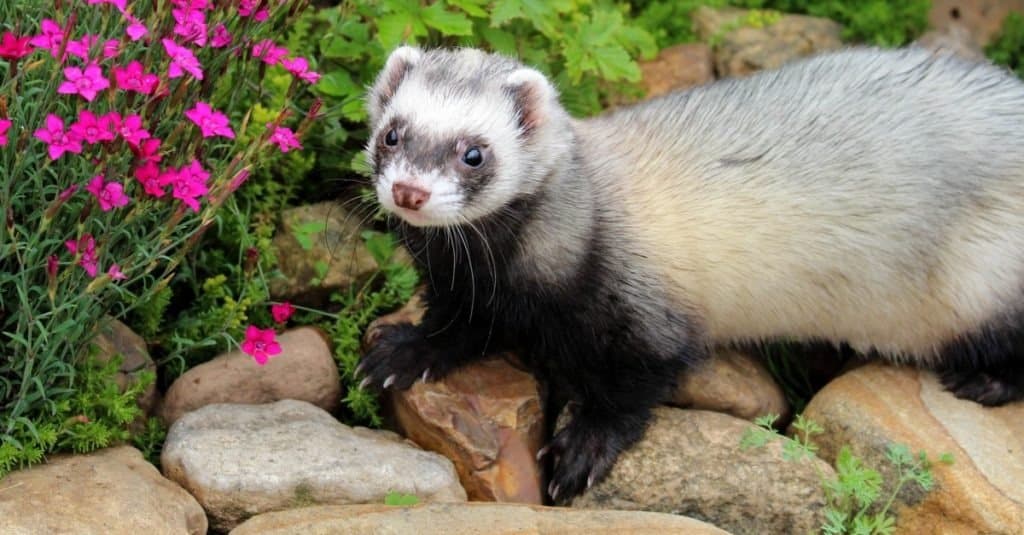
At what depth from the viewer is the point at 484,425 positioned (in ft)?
13.8

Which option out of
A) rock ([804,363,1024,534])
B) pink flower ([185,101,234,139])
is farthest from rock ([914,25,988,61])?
pink flower ([185,101,234,139])

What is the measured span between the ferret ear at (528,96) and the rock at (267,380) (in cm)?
126

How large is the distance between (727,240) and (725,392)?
2.03 ft

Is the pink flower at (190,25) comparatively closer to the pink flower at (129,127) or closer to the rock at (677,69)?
the pink flower at (129,127)

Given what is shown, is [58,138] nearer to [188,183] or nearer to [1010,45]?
[188,183]

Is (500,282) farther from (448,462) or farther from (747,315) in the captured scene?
(747,315)

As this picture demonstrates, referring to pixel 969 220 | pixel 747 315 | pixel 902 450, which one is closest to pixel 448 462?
pixel 747 315

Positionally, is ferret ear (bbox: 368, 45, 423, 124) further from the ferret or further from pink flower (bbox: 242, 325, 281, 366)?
pink flower (bbox: 242, 325, 281, 366)

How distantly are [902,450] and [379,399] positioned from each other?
187 centimetres

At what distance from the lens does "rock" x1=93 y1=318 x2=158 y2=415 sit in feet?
13.3

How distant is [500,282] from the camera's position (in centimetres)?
398

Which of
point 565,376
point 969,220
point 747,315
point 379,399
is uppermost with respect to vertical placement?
point 969,220

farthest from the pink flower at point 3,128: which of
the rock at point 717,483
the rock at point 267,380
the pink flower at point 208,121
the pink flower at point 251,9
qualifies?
the rock at point 717,483

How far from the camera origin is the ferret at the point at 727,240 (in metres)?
3.96
